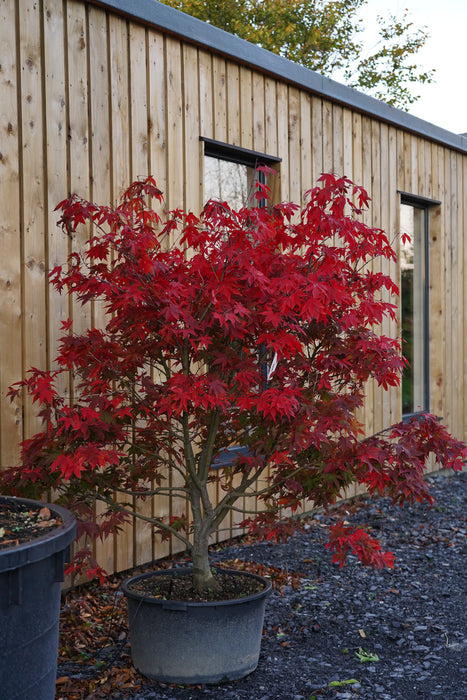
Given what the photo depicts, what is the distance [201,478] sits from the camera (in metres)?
3.26

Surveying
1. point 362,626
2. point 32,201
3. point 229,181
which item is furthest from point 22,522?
point 229,181

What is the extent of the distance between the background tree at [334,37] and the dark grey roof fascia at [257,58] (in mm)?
9259

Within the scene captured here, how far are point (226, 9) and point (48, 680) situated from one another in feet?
51.0

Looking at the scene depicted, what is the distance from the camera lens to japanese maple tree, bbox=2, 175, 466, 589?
2.75 meters

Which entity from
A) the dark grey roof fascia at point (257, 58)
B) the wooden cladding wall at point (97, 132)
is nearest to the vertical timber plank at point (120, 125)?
the wooden cladding wall at point (97, 132)

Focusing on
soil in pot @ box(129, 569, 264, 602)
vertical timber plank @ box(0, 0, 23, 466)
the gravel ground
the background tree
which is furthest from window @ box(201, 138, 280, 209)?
the background tree

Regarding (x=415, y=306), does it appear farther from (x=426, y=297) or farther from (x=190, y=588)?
(x=190, y=588)

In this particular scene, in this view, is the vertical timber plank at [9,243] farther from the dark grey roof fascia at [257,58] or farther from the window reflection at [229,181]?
the window reflection at [229,181]

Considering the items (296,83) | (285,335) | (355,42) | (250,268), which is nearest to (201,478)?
(285,335)

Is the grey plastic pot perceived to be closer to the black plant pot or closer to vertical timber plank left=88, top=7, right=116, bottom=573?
the black plant pot

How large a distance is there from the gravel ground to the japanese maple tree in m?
0.49

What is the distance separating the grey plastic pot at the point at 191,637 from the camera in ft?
9.52

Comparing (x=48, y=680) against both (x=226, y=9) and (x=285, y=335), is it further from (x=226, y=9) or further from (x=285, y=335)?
(x=226, y=9)

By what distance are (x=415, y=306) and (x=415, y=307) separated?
0.01 meters
